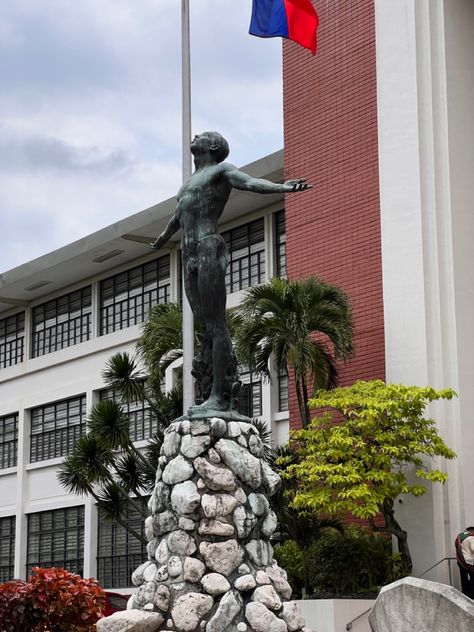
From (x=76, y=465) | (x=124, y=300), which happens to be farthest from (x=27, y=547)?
(x=76, y=465)

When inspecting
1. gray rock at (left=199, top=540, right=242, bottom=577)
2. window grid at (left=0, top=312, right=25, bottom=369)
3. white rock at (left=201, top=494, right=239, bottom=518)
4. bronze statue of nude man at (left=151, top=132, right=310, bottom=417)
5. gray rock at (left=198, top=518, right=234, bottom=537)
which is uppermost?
window grid at (left=0, top=312, right=25, bottom=369)

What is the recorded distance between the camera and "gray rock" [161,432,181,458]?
12.9 metres

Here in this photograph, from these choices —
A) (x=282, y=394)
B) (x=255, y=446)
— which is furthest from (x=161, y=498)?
(x=282, y=394)

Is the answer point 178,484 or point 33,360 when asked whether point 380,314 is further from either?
point 33,360

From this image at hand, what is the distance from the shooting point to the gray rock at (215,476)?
12.5 m

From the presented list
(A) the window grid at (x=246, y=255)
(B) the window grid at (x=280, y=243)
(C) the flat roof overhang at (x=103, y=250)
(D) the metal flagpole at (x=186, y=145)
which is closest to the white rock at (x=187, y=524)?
(D) the metal flagpole at (x=186, y=145)

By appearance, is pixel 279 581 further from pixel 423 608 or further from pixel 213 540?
pixel 423 608

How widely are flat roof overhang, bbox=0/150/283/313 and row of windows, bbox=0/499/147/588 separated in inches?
258

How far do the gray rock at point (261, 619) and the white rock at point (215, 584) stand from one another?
0.94ft

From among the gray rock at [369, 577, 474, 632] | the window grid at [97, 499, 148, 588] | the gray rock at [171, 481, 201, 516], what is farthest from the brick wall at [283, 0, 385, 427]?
the gray rock at [171, 481, 201, 516]

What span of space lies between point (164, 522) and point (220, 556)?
73 centimetres

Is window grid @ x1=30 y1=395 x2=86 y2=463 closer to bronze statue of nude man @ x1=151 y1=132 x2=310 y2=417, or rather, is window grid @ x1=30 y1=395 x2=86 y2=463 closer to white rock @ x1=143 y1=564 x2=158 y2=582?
bronze statue of nude man @ x1=151 y1=132 x2=310 y2=417

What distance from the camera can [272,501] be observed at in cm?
2180

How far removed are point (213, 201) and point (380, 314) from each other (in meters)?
10.6
